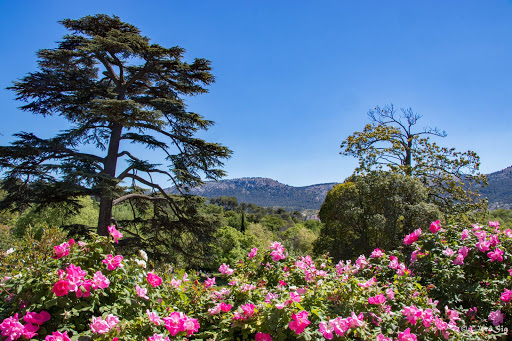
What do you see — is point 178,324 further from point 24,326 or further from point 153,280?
point 24,326

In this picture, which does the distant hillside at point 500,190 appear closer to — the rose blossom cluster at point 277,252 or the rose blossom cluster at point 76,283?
the rose blossom cluster at point 277,252

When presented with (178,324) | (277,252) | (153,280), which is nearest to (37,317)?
(153,280)

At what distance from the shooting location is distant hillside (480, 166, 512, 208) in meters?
118

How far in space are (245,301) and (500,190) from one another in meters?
167

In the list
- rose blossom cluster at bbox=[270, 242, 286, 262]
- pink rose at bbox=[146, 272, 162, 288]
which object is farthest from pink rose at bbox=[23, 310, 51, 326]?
rose blossom cluster at bbox=[270, 242, 286, 262]

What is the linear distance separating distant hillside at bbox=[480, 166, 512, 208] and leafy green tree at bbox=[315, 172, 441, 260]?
125746mm

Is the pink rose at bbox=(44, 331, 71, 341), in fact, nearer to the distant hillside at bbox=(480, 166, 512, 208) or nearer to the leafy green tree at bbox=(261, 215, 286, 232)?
the leafy green tree at bbox=(261, 215, 286, 232)

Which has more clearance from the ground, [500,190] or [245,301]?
[500,190]

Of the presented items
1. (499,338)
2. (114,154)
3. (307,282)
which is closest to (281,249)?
(307,282)

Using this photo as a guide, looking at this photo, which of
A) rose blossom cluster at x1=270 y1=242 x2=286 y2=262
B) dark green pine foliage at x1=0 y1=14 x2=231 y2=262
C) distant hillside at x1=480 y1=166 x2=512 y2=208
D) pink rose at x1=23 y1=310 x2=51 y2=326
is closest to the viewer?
pink rose at x1=23 y1=310 x2=51 y2=326

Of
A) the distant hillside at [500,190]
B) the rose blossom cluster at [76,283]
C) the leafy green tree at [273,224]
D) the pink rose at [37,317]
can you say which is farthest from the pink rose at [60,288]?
the distant hillside at [500,190]

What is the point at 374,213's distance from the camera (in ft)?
35.9

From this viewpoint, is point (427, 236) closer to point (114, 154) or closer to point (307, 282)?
point (307, 282)

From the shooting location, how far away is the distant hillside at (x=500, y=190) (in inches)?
4631
